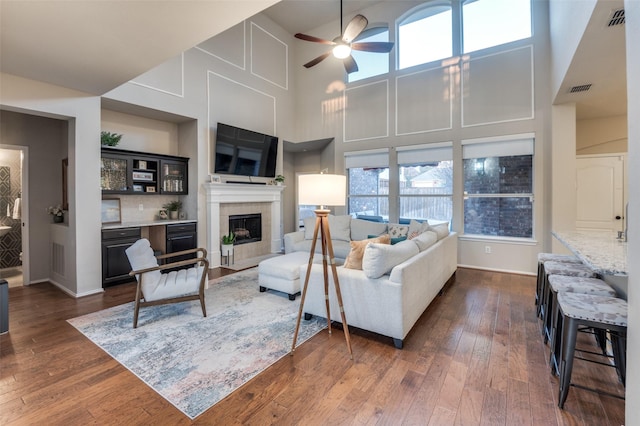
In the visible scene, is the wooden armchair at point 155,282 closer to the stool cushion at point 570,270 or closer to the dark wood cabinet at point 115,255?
the dark wood cabinet at point 115,255

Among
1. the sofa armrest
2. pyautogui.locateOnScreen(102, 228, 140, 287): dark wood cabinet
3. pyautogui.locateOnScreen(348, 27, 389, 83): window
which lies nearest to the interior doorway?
pyautogui.locateOnScreen(102, 228, 140, 287): dark wood cabinet

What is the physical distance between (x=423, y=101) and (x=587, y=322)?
4839 mm

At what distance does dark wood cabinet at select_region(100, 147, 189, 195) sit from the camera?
427cm

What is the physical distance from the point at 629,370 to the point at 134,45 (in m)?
3.82

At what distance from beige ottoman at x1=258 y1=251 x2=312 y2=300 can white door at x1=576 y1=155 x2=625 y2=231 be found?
16.1 feet

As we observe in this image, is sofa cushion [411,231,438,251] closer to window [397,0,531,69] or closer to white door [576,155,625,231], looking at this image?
white door [576,155,625,231]

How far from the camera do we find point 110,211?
4.52 m

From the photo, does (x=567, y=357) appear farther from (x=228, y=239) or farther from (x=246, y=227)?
(x=246, y=227)

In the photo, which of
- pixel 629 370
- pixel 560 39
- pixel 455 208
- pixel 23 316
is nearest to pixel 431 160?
pixel 455 208

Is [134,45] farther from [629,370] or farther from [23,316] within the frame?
[629,370]

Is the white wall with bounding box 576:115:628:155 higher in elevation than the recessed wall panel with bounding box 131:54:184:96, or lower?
lower

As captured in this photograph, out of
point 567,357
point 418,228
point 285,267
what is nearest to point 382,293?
point 567,357

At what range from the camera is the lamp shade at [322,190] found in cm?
237

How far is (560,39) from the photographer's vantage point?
3748 mm
